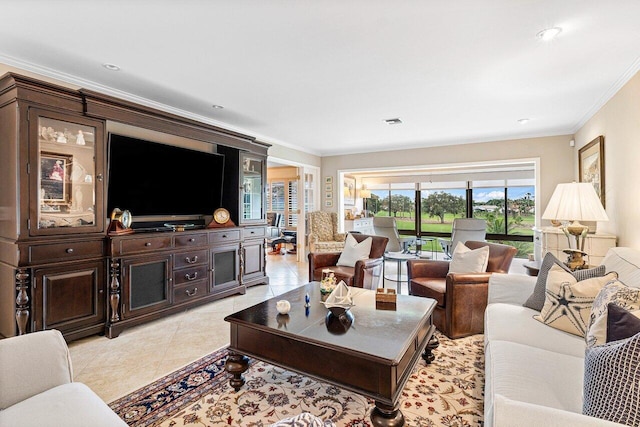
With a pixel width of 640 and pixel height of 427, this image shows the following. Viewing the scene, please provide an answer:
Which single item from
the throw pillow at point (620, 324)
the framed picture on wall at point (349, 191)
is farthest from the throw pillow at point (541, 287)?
the framed picture on wall at point (349, 191)

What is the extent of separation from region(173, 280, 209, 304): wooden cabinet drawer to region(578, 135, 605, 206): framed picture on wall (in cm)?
475

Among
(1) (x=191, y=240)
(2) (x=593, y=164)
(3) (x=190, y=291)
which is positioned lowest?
(3) (x=190, y=291)

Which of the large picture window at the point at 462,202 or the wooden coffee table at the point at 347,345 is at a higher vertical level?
the large picture window at the point at 462,202

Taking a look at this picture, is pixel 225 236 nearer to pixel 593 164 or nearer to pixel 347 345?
pixel 347 345

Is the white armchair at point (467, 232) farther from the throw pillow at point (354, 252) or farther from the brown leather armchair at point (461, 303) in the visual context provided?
the brown leather armchair at point (461, 303)

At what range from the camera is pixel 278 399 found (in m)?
1.93

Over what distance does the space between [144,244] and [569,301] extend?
3.54 metres

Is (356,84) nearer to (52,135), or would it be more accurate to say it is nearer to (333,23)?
(333,23)

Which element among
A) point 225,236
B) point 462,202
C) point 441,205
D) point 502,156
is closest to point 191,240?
point 225,236

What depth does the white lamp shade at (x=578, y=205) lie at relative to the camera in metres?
2.62

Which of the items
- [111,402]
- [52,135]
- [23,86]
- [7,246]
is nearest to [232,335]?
[111,402]

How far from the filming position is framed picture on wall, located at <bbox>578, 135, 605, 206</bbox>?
3.51 meters

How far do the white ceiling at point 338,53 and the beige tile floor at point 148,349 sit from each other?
2.45 m

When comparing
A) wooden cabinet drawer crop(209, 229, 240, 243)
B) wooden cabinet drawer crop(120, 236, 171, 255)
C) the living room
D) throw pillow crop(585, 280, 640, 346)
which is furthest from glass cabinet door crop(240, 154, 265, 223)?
throw pillow crop(585, 280, 640, 346)
